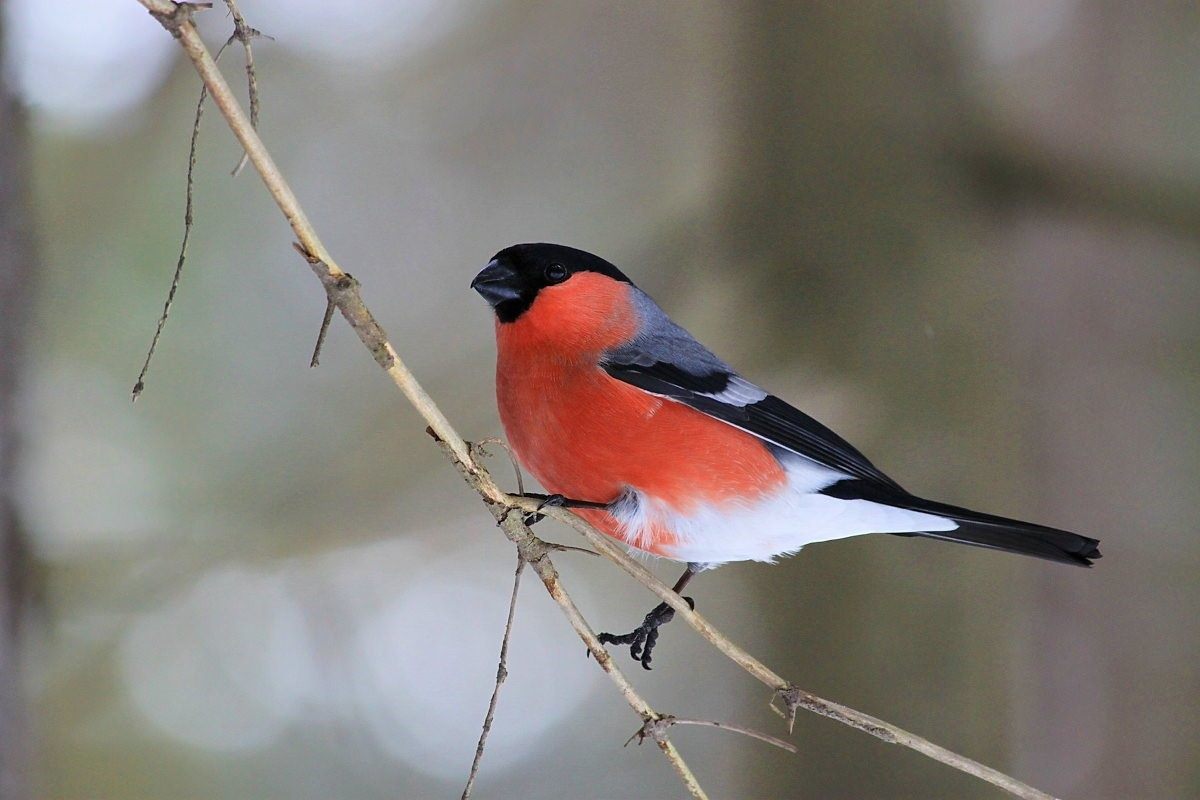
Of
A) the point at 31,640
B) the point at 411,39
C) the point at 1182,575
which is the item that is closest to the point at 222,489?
the point at 31,640

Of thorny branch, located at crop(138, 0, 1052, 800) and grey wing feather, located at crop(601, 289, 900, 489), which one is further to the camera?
grey wing feather, located at crop(601, 289, 900, 489)

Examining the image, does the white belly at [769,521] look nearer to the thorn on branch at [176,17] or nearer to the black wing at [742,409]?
the black wing at [742,409]

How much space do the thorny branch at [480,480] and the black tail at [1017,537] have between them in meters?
0.24

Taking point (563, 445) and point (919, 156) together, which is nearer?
point (563, 445)

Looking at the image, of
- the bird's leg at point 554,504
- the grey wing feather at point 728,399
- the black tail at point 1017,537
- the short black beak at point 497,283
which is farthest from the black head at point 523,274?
the black tail at point 1017,537

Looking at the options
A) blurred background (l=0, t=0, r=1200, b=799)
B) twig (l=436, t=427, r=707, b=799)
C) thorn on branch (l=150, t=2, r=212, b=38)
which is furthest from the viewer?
blurred background (l=0, t=0, r=1200, b=799)

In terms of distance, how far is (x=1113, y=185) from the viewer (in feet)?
4.50

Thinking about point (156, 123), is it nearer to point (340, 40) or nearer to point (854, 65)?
point (340, 40)

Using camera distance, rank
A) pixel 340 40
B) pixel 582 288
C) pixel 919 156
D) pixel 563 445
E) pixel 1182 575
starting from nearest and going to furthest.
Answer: pixel 563 445, pixel 582 288, pixel 1182 575, pixel 919 156, pixel 340 40

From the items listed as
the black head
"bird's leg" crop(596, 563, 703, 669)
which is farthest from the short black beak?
"bird's leg" crop(596, 563, 703, 669)

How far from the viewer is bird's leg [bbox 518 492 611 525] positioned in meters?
0.80

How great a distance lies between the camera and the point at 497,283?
998 millimetres

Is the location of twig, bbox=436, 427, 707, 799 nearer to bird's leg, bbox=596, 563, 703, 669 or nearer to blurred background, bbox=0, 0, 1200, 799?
bird's leg, bbox=596, 563, 703, 669

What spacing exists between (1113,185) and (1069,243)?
0.10m
